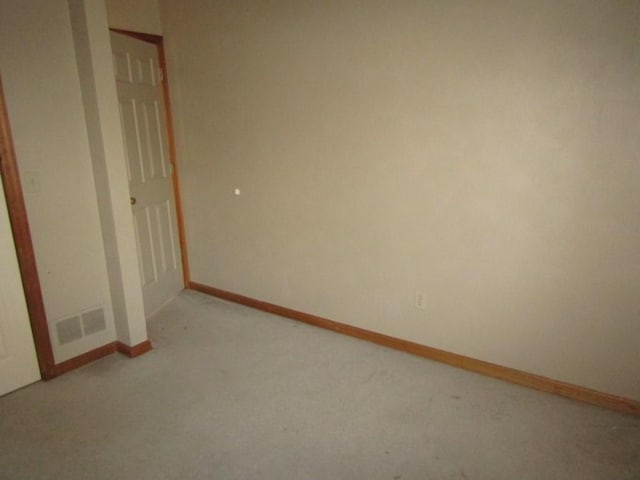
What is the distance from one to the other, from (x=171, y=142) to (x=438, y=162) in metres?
2.18

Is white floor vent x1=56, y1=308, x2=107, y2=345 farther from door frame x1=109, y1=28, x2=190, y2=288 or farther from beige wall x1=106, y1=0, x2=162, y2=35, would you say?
beige wall x1=106, y1=0, x2=162, y2=35

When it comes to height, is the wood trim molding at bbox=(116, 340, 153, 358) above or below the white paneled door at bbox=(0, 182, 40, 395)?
below

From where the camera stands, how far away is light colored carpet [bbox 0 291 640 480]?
1847 mm

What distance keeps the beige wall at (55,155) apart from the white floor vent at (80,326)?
0.03 m

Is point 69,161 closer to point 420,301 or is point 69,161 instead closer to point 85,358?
point 85,358

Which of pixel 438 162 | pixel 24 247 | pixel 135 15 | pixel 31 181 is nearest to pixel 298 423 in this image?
pixel 438 162

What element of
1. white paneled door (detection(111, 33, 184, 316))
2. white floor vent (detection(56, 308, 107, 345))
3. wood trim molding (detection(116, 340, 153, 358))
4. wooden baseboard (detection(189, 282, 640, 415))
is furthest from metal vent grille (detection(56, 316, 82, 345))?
wooden baseboard (detection(189, 282, 640, 415))

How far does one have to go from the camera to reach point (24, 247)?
2318 mm

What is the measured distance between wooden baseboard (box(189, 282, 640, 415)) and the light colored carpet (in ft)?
0.17

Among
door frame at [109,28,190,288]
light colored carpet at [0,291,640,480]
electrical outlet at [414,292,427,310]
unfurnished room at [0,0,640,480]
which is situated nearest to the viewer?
A: light colored carpet at [0,291,640,480]

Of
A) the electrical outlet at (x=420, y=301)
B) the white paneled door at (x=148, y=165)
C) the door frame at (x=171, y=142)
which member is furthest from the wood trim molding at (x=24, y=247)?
the electrical outlet at (x=420, y=301)

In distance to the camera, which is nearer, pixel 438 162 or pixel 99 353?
pixel 438 162

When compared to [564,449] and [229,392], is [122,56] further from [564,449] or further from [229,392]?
[564,449]

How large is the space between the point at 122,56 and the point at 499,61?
92.8 inches
